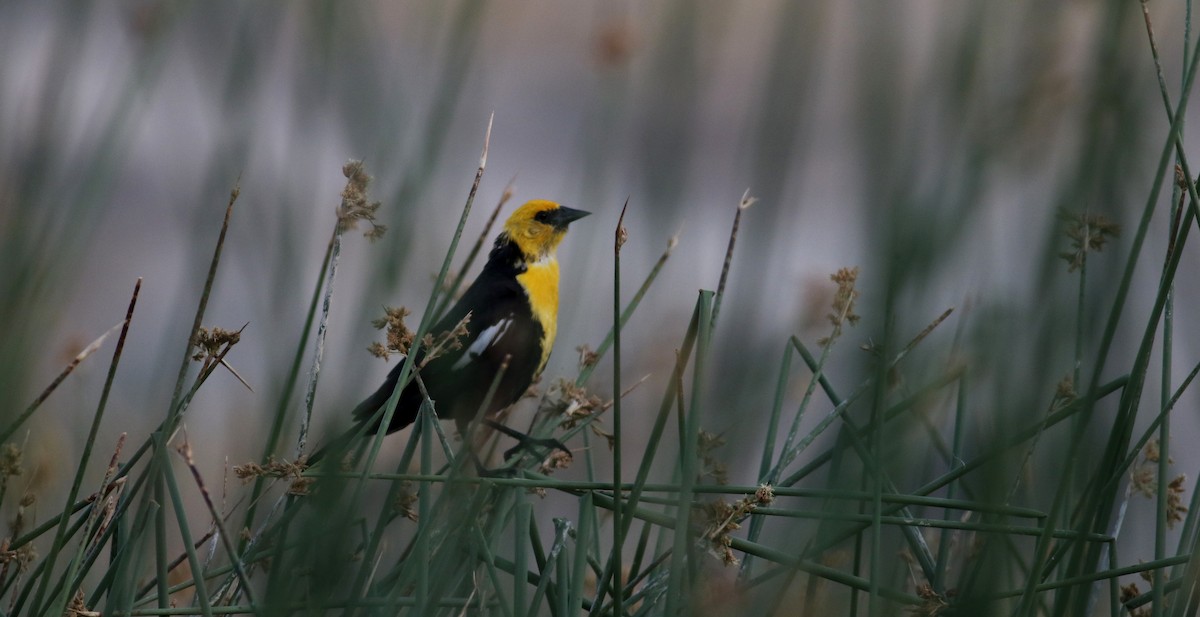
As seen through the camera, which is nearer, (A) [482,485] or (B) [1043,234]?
(B) [1043,234]

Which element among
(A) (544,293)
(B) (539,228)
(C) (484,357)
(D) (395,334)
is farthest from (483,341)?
(D) (395,334)

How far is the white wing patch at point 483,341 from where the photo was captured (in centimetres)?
255

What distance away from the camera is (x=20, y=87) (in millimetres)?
1140

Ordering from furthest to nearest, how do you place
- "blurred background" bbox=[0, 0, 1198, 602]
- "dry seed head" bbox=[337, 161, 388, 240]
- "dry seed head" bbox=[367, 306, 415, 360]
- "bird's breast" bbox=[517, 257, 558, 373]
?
"bird's breast" bbox=[517, 257, 558, 373], "dry seed head" bbox=[367, 306, 415, 360], "dry seed head" bbox=[337, 161, 388, 240], "blurred background" bbox=[0, 0, 1198, 602]

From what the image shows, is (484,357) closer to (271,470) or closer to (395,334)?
(395,334)

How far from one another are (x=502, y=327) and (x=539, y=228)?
53cm

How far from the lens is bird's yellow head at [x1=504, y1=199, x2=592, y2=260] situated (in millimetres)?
3338

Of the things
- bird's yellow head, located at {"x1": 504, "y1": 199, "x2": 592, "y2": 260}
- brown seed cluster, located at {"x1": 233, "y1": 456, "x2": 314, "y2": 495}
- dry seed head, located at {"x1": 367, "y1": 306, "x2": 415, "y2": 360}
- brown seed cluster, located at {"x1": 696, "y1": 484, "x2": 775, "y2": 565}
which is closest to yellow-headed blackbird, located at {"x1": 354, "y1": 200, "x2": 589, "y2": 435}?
bird's yellow head, located at {"x1": 504, "y1": 199, "x2": 592, "y2": 260}

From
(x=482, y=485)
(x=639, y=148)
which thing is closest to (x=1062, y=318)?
(x=639, y=148)

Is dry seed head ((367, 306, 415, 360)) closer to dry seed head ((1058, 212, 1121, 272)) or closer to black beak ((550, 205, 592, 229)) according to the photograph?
dry seed head ((1058, 212, 1121, 272))

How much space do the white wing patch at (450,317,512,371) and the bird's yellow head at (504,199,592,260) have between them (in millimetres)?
439

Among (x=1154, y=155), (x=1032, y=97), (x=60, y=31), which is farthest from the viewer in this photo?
(x=60, y=31)

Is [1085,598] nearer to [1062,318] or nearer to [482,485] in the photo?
[1062,318]

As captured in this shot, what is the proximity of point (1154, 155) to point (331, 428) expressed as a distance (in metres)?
0.79
